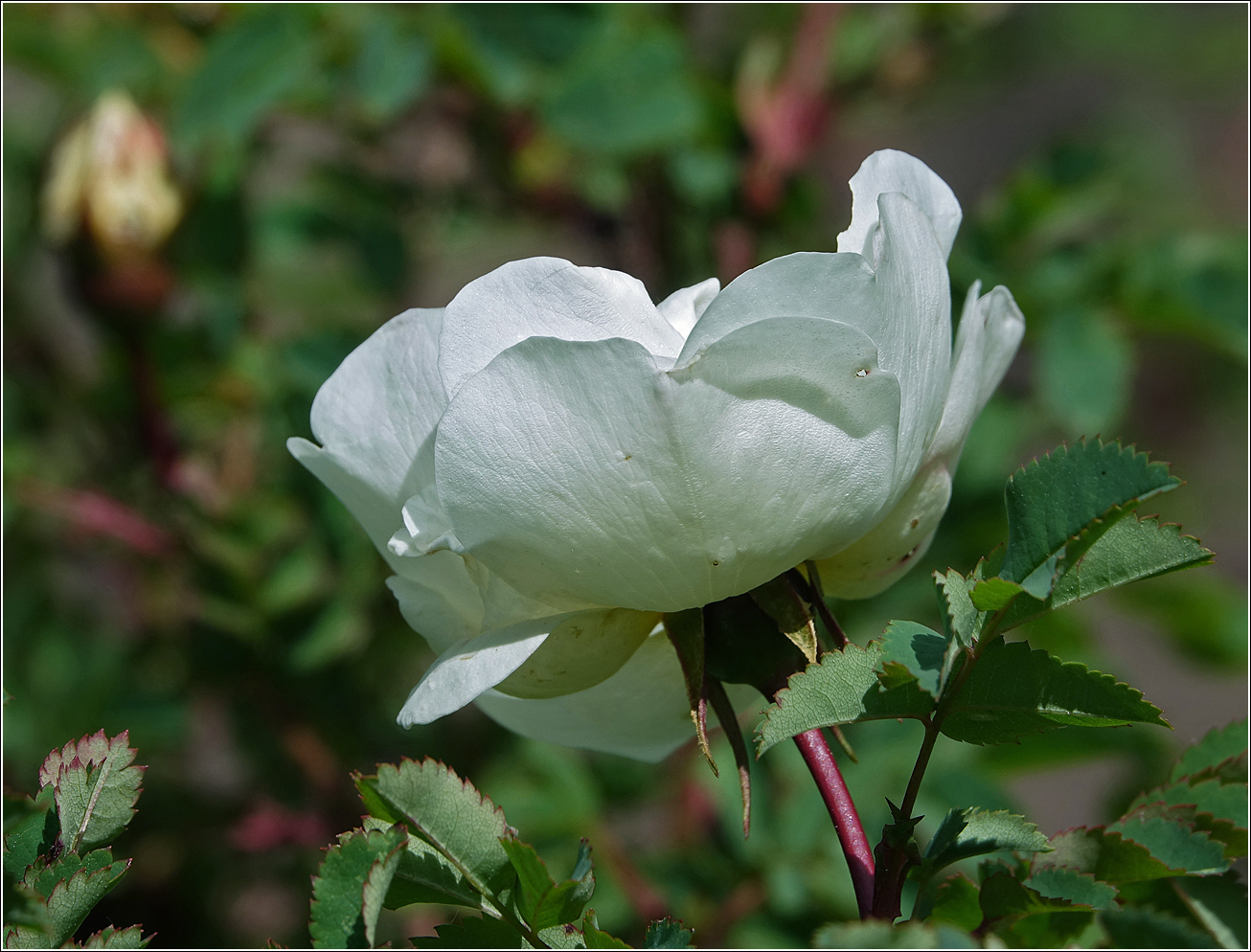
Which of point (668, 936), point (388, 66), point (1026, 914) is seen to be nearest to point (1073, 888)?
point (1026, 914)

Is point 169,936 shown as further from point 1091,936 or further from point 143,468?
point 1091,936

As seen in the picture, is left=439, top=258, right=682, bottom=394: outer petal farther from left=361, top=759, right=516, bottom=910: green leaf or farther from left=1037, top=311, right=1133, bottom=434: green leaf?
left=1037, top=311, right=1133, bottom=434: green leaf

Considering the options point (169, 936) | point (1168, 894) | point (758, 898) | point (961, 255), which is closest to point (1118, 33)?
point (961, 255)

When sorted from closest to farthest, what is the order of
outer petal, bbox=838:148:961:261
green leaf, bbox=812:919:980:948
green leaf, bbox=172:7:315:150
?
green leaf, bbox=812:919:980:948
outer petal, bbox=838:148:961:261
green leaf, bbox=172:7:315:150

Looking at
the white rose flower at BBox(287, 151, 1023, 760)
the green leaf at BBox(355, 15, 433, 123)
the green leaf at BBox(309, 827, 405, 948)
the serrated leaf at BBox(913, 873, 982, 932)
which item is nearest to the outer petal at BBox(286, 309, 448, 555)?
the white rose flower at BBox(287, 151, 1023, 760)

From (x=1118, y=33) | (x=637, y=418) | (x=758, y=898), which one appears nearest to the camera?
(x=637, y=418)

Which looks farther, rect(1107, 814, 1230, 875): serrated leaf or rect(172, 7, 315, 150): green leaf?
rect(172, 7, 315, 150): green leaf
